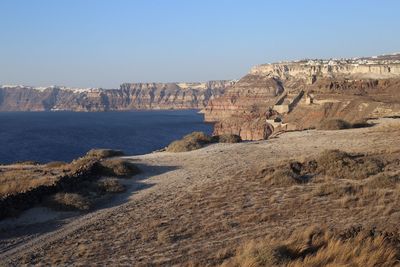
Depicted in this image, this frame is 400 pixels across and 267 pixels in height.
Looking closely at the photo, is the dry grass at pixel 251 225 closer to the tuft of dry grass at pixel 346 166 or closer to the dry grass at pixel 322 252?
the dry grass at pixel 322 252

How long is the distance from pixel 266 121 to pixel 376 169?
7352cm

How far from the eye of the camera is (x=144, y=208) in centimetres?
1500

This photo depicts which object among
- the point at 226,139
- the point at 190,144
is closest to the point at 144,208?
the point at 190,144

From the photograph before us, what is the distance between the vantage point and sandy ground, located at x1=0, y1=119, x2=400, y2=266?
1099cm

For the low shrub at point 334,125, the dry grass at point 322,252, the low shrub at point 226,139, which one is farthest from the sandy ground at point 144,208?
the low shrub at point 334,125

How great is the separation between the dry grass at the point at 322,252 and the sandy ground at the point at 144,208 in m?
1.93

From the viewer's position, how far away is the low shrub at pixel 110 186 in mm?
17170

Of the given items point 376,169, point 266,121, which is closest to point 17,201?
point 376,169

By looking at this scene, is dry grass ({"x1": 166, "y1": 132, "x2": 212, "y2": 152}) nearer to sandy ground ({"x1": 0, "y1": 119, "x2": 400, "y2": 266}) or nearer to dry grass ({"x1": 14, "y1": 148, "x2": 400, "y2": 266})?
sandy ground ({"x1": 0, "y1": 119, "x2": 400, "y2": 266})

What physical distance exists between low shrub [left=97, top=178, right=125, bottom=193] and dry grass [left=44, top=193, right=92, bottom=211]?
163 centimetres

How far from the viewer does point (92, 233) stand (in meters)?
12.7

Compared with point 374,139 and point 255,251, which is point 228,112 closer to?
point 374,139

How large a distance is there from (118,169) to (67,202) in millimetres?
4871

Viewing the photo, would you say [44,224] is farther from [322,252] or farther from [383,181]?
[383,181]
